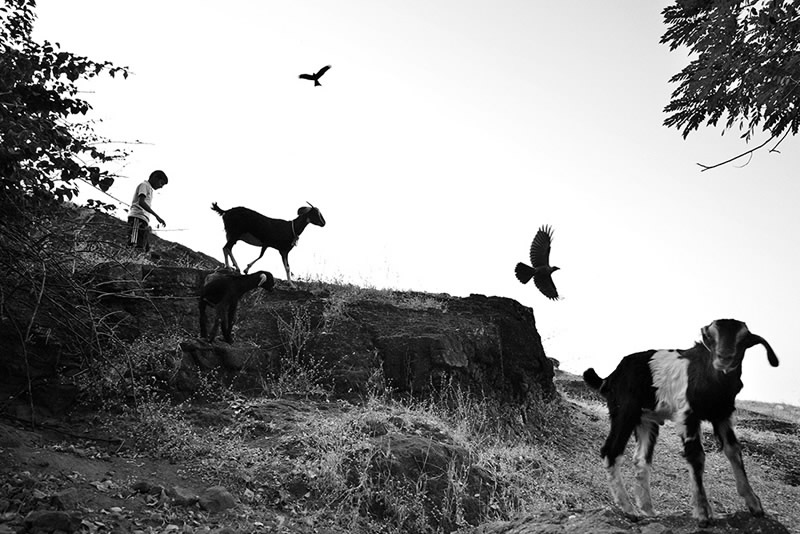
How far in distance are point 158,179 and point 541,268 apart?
720 centimetres

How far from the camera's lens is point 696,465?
424cm

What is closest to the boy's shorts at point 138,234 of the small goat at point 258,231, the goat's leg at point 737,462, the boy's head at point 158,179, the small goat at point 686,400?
the boy's head at point 158,179

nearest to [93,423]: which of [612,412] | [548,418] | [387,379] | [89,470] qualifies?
[89,470]

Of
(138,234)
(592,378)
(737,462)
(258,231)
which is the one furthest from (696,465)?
(138,234)

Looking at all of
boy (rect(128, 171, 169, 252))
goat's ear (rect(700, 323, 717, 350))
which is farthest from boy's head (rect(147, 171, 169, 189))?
goat's ear (rect(700, 323, 717, 350))

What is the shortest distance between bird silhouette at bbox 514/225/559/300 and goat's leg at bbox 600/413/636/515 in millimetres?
6714

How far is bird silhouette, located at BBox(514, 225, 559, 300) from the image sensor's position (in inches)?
456

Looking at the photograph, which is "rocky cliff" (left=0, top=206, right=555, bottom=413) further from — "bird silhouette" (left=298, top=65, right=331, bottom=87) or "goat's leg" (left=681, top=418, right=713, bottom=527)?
"goat's leg" (left=681, top=418, right=713, bottom=527)

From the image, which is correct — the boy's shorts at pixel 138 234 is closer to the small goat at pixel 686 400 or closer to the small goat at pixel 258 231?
the small goat at pixel 258 231

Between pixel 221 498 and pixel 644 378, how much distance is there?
158 inches

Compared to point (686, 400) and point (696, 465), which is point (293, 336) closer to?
point (686, 400)

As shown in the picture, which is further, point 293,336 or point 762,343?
point 293,336

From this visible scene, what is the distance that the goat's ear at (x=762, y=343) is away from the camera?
4.09 meters

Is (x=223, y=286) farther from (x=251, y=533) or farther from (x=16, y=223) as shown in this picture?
(x=251, y=533)
